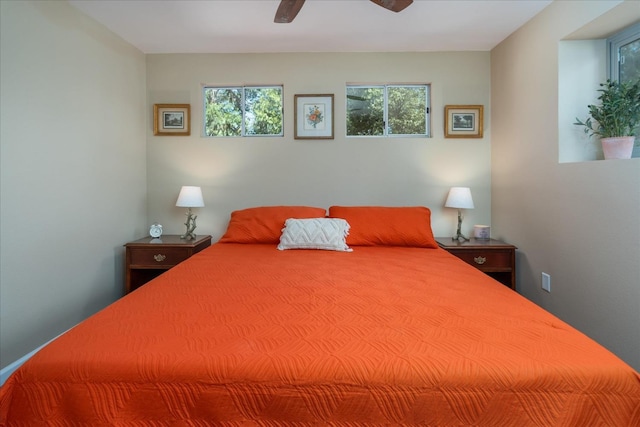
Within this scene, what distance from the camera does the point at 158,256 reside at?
2.70 meters

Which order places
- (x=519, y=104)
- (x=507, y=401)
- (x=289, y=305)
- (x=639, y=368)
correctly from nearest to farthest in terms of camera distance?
1. (x=507, y=401)
2. (x=289, y=305)
3. (x=639, y=368)
4. (x=519, y=104)

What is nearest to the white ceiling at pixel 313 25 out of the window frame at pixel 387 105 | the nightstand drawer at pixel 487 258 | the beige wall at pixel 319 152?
the beige wall at pixel 319 152

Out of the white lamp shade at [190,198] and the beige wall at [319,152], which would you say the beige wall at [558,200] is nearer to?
the beige wall at [319,152]

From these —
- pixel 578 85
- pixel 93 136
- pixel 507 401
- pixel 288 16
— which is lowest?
pixel 507 401

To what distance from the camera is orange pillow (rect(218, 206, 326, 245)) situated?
267 cm

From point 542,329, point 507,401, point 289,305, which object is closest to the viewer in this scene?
point 507,401

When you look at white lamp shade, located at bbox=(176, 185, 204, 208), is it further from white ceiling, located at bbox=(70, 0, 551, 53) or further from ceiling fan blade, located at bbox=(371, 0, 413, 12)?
ceiling fan blade, located at bbox=(371, 0, 413, 12)

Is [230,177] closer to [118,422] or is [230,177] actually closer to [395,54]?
[395,54]

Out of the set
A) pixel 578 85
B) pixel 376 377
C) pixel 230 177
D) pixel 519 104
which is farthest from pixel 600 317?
pixel 230 177

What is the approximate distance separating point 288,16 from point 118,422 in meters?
2.06

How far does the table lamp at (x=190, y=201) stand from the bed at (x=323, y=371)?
1.72 m

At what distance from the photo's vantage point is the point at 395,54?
10.1ft

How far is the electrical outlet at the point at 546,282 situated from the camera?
2.34 meters

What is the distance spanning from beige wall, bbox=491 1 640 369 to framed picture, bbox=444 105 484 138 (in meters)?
0.14
